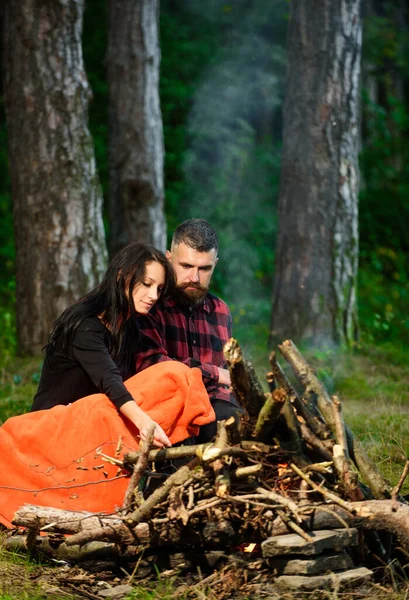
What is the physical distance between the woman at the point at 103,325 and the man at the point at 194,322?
29 cm

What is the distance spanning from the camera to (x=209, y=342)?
485 cm

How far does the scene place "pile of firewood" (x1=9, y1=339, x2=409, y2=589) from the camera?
3379 millimetres

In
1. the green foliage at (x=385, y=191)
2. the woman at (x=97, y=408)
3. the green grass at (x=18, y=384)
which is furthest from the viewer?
the green foliage at (x=385, y=191)

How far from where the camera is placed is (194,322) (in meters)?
4.81

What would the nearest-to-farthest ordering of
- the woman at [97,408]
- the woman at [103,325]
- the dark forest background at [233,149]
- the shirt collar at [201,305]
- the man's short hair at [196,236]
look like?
the woman at [97,408]
the woman at [103,325]
the man's short hair at [196,236]
the shirt collar at [201,305]
the dark forest background at [233,149]

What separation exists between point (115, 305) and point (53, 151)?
3.54m

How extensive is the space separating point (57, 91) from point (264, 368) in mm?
2937

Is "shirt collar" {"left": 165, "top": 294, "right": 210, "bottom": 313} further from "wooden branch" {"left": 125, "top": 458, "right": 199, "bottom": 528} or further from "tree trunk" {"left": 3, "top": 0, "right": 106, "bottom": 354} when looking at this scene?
"tree trunk" {"left": 3, "top": 0, "right": 106, "bottom": 354}

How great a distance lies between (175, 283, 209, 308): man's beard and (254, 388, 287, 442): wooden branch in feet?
4.09

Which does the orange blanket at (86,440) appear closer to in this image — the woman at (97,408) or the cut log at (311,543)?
the woman at (97,408)

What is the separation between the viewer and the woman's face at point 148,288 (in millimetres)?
4223

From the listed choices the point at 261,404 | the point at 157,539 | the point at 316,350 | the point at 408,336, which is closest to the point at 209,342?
the point at 261,404

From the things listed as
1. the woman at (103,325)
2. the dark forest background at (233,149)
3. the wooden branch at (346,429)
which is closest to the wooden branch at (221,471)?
the wooden branch at (346,429)

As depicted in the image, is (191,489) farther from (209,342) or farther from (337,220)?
(337,220)
